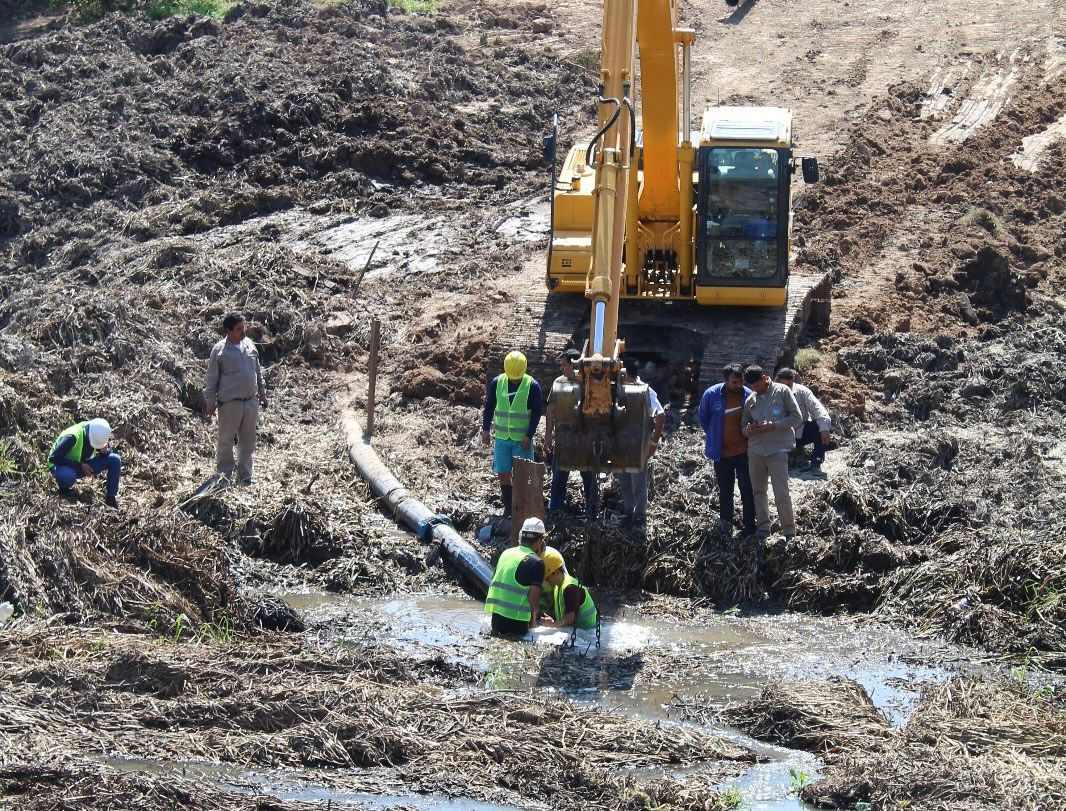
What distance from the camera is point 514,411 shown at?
13.0 meters

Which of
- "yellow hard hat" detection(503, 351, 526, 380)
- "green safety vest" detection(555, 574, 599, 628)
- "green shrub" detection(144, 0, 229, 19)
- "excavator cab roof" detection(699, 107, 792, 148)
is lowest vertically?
"green safety vest" detection(555, 574, 599, 628)

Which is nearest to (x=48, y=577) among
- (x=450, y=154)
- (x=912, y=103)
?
(x=450, y=154)

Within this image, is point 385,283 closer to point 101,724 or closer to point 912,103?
point 912,103

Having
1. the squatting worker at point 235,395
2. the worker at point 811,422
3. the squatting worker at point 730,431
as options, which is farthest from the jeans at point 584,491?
the squatting worker at point 235,395

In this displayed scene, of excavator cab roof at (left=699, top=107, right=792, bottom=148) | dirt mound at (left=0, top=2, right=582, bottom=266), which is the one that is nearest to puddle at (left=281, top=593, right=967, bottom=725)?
excavator cab roof at (left=699, top=107, right=792, bottom=148)

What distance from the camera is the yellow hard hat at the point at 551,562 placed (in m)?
10.6

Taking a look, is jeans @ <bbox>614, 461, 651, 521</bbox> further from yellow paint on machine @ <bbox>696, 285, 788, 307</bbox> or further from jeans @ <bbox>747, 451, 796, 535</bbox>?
yellow paint on machine @ <bbox>696, 285, 788, 307</bbox>

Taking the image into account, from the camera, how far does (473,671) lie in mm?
10133

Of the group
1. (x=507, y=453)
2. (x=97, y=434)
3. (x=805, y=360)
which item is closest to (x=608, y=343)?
(x=507, y=453)

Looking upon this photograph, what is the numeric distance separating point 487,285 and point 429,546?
6.91 m

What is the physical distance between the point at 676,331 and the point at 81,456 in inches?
255

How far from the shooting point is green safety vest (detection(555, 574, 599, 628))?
10.6m

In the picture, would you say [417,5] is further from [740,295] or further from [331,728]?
[331,728]

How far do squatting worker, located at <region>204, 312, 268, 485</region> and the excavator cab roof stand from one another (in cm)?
500
